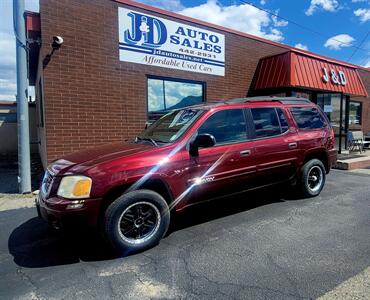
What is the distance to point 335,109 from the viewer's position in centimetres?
1254

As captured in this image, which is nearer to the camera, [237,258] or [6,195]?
[237,258]

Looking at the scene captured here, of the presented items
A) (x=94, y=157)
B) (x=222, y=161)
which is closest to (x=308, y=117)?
(x=222, y=161)

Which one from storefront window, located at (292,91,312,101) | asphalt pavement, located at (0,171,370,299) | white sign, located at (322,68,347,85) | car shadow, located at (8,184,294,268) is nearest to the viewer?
asphalt pavement, located at (0,171,370,299)

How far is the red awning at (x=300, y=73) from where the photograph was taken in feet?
33.4

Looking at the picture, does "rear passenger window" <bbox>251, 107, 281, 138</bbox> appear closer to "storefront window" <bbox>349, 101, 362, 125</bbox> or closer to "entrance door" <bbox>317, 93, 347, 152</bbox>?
"entrance door" <bbox>317, 93, 347, 152</bbox>

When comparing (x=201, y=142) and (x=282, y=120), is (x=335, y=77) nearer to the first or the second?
(x=282, y=120)

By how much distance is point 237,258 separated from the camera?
11.9 feet

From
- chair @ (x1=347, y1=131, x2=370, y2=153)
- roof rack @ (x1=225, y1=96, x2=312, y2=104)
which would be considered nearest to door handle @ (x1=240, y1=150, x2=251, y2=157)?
roof rack @ (x1=225, y1=96, x2=312, y2=104)

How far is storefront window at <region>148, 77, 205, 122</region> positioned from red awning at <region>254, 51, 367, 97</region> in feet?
8.56

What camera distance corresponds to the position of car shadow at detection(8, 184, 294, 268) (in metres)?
3.73

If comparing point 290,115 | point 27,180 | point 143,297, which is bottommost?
point 143,297

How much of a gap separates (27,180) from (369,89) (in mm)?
17366

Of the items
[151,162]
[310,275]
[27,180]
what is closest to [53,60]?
[27,180]

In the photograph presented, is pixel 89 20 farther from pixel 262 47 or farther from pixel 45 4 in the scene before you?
pixel 262 47
